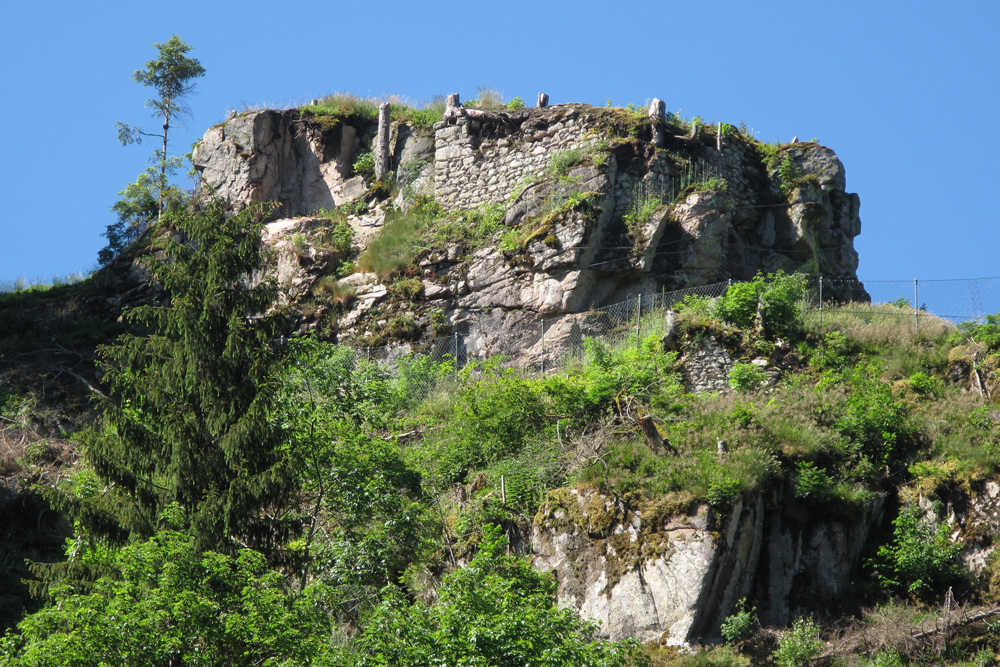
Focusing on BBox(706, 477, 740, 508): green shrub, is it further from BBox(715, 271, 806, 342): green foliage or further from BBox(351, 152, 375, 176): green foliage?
BBox(351, 152, 375, 176): green foliage

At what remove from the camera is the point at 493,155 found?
25719 millimetres

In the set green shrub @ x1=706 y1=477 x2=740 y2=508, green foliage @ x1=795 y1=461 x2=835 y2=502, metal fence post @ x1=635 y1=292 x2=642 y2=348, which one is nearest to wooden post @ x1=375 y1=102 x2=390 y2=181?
metal fence post @ x1=635 y1=292 x2=642 y2=348

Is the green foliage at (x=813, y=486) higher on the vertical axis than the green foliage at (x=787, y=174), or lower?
lower

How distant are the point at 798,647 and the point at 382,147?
53.5 feet

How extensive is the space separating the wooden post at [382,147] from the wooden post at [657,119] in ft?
20.4

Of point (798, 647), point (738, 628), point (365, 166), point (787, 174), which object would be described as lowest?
point (798, 647)

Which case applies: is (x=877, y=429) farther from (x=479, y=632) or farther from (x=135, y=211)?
(x=135, y=211)

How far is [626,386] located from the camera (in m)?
19.1

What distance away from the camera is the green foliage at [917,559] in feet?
52.3

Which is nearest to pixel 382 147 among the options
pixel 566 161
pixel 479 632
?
pixel 566 161

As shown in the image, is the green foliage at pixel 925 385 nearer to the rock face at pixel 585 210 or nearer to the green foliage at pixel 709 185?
the rock face at pixel 585 210

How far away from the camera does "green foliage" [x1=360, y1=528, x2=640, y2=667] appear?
39.1ft

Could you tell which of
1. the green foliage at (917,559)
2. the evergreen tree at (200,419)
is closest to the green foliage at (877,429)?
the green foliage at (917,559)

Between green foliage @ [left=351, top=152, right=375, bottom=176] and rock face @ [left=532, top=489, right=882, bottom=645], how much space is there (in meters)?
12.9
